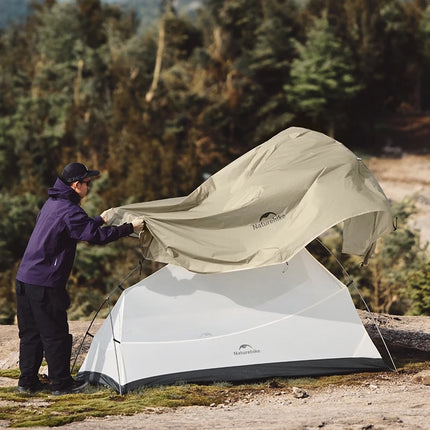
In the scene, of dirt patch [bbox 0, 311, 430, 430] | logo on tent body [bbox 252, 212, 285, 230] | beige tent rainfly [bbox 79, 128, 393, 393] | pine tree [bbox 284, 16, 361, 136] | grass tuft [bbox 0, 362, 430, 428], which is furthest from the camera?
pine tree [bbox 284, 16, 361, 136]

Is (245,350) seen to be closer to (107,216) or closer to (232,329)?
(232,329)

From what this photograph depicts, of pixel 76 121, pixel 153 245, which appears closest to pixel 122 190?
pixel 76 121

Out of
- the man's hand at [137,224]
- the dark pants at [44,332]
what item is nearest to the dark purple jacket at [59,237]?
the dark pants at [44,332]

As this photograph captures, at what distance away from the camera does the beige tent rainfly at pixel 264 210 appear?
26.2 ft

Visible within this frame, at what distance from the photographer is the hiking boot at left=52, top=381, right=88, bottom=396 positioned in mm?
7660

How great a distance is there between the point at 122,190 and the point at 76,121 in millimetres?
10102

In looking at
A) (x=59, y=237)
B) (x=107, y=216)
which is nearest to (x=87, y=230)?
(x=59, y=237)

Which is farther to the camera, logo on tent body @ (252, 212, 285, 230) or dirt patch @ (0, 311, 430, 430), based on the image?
logo on tent body @ (252, 212, 285, 230)

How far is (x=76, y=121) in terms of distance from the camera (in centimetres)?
3750

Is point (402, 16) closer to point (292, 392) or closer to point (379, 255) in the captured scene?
point (379, 255)

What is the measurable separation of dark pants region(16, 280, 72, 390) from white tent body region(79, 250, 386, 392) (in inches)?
24.5

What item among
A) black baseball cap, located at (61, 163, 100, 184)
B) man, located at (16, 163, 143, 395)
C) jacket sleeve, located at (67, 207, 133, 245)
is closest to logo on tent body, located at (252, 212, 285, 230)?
man, located at (16, 163, 143, 395)

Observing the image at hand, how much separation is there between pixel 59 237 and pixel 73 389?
155 cm

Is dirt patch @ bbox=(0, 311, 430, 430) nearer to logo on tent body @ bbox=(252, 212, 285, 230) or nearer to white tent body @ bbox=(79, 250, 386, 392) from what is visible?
white tent body @ bbox=(79, 250, 386, 392)
